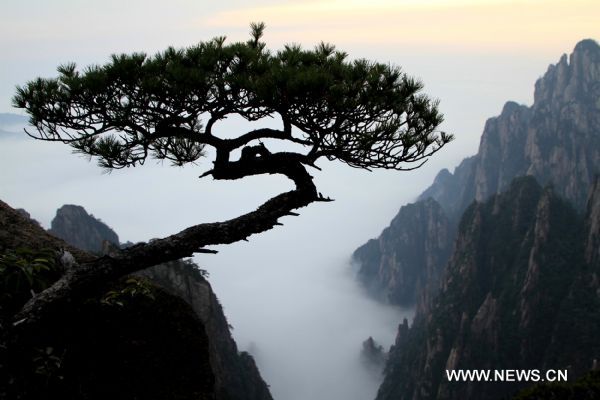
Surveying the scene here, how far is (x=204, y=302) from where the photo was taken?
40.7 meters

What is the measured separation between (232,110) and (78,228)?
79169 mm

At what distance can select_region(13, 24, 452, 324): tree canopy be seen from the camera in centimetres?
660

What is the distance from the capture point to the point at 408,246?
200 m

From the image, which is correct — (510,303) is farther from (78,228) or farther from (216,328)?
(78,228)

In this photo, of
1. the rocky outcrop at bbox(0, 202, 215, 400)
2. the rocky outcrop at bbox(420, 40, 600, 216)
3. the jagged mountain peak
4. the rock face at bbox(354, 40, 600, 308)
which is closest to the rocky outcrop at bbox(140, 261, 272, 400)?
the rocky outcrop at bbox(0, 202, 215, 400)

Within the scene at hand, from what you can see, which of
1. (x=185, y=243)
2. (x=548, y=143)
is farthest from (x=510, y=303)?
(x=185, y=243)

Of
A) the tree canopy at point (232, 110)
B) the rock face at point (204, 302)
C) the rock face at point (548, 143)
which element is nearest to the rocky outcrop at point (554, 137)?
the rock face at point (548, 143)

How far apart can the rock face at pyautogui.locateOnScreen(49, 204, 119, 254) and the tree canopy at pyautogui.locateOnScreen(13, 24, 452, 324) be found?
72747 millimetres

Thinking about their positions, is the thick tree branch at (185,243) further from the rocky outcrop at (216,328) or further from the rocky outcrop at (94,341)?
the rocky outcrop at (216,328)

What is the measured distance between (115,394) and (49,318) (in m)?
1.33

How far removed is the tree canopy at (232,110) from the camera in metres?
6.60

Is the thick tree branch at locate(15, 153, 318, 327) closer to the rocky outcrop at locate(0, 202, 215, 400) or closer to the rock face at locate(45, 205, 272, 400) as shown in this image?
the rocky outcrop at locate(0, 202, 215, 400)

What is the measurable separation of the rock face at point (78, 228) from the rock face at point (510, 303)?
2615 inches

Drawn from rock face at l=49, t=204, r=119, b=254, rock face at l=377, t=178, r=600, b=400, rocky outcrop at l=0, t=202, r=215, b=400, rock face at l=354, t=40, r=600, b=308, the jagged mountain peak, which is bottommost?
rocky outcrop at l=0, t=202, r=215, b=400
